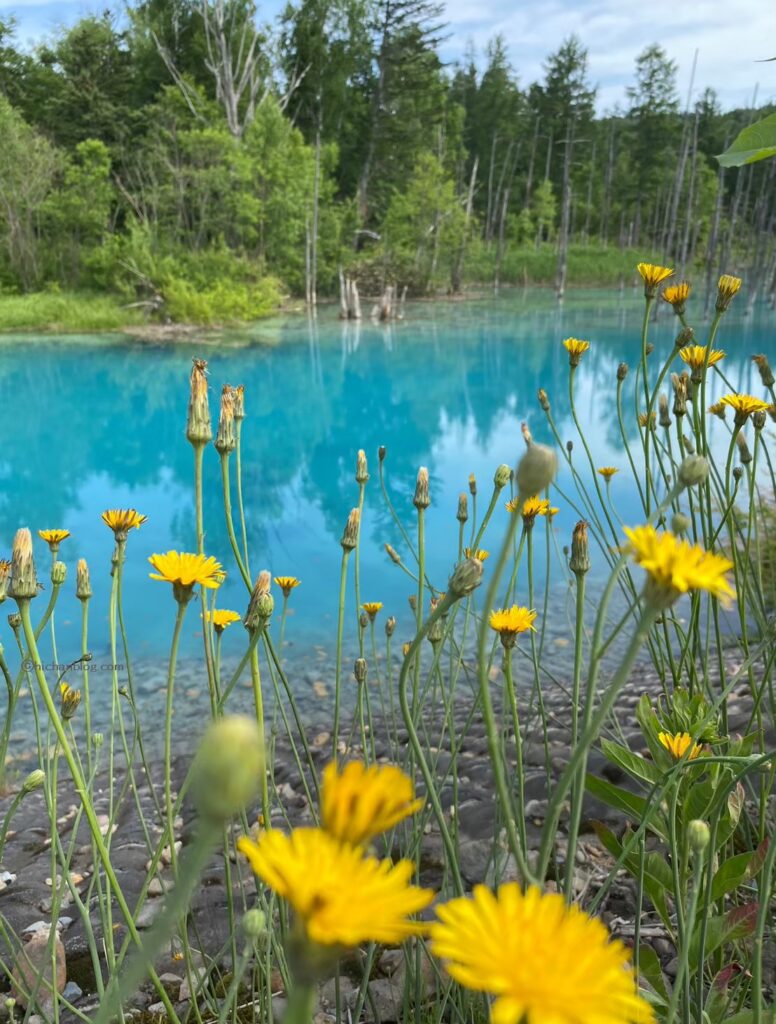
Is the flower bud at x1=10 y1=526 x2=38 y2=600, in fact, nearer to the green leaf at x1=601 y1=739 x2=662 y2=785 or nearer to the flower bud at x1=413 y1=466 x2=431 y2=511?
the flower bud at x1=413 y1=466 x2=431 y2=511

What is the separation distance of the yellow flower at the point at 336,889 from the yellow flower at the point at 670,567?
23cm

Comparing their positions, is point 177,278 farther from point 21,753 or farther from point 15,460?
point 21,753

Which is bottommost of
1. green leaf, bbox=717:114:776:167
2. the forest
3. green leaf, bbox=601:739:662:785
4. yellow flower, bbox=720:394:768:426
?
green leaf, bbox=601:739:662:785

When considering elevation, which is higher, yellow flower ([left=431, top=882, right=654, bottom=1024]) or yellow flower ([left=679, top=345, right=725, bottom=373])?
yellow flower ([left=679, top=345, right=725, bottom=373])

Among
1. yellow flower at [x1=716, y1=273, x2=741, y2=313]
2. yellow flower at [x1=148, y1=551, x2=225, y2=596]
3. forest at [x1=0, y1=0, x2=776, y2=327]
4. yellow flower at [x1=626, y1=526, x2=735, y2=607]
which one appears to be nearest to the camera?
yellow flower at [x1=626, y1=526, x2=735, y2=607]

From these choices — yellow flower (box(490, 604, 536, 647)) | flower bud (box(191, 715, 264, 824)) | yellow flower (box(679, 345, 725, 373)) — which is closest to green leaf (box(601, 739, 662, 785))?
yellow flower (box(490, 604, 536, 647))

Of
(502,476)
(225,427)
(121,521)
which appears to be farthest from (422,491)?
(121,521)

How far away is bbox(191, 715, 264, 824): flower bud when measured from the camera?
0.31 metres

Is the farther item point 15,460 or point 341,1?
point 341,1

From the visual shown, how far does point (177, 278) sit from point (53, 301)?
2.64 m

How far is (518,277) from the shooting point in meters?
26.3

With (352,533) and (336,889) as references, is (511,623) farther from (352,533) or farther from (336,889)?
(336,889)

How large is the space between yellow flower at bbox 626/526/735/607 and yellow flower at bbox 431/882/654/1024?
20 centimetres

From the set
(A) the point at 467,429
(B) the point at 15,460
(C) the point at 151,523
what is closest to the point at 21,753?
(C) the point at 151,523
